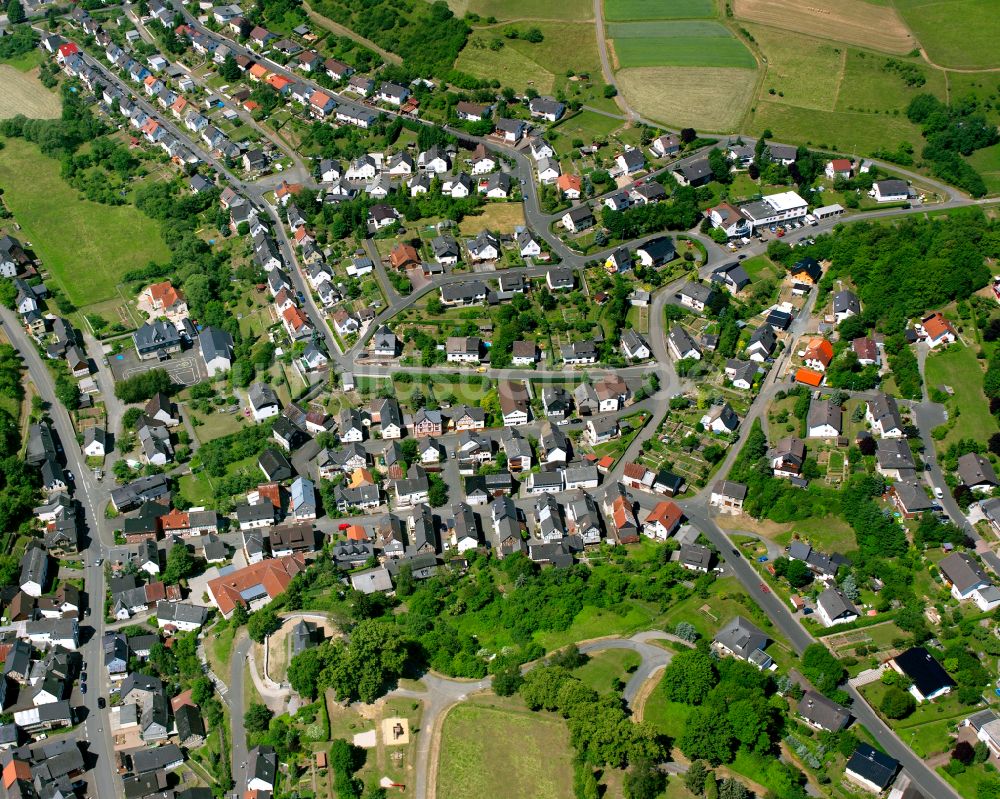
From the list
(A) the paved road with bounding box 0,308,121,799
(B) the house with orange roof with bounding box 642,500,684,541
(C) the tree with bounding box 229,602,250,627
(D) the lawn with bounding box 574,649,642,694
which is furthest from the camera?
(B) the house with orange roof with bounding box 642,500,684,541

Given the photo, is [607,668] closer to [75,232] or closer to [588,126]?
[588,126]

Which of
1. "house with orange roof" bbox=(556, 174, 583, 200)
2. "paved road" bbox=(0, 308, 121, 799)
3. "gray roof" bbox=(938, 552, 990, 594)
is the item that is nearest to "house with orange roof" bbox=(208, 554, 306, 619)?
"paved road" bbox=(0, 308, 121, 799)

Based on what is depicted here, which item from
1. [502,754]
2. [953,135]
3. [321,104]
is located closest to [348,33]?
[321,104]

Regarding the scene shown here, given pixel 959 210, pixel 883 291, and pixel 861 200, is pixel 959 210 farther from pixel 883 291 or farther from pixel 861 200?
pixel 883 291

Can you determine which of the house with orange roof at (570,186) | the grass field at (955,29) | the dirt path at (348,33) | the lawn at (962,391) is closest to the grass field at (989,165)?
the grass field at (955,29)

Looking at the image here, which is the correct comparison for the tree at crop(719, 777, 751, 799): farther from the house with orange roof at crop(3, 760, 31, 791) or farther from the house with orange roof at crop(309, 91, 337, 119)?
the house with orange roof at crop(309, 91, 337, 119)

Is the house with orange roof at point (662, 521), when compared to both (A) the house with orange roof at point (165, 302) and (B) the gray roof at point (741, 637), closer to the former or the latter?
(B) the gray roof at point (741, 637)
